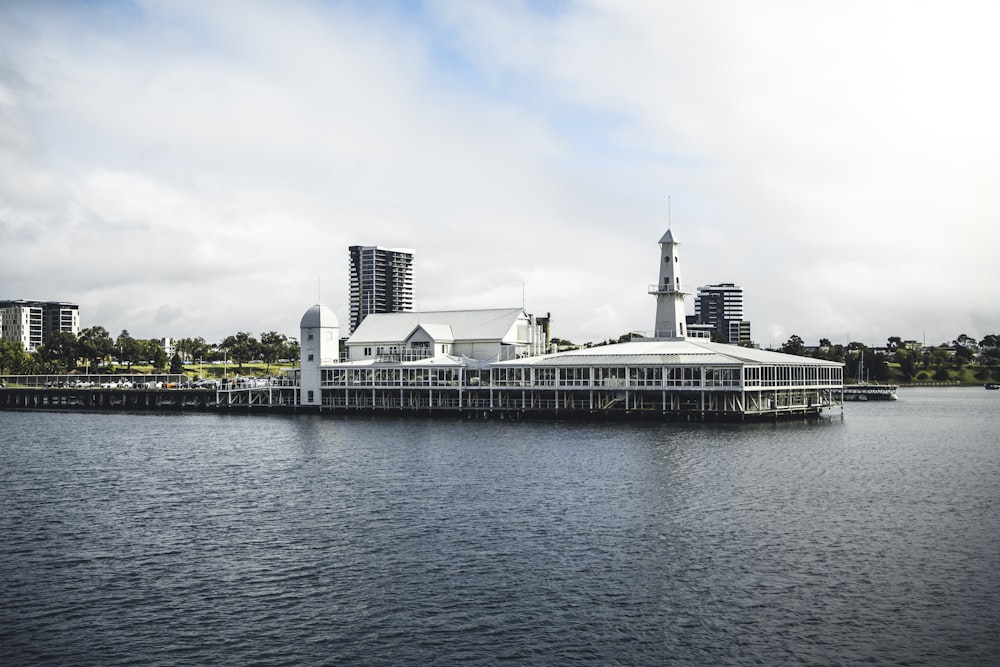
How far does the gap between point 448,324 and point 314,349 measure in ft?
73.4

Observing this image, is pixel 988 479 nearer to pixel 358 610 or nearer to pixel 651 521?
pixel 651 521

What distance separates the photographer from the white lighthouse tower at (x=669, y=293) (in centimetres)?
12662

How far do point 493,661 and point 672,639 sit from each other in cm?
615

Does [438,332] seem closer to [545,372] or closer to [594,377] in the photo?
[545,372]

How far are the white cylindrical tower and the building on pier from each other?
0.15 meters

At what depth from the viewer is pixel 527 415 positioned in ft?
370

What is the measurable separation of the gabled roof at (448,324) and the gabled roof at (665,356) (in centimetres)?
1725

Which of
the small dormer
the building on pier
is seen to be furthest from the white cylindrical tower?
the small dormer

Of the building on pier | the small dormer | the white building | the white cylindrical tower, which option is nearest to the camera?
the building on pier

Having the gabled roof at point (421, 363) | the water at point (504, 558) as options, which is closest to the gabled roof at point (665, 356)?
the gabled roof at point (421, 363)

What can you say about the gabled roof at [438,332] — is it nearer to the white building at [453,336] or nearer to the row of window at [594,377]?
the white building at [453,336]

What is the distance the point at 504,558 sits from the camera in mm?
38312

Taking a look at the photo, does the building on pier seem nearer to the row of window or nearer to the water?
A: the row of window

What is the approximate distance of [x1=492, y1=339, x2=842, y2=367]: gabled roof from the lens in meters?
105
